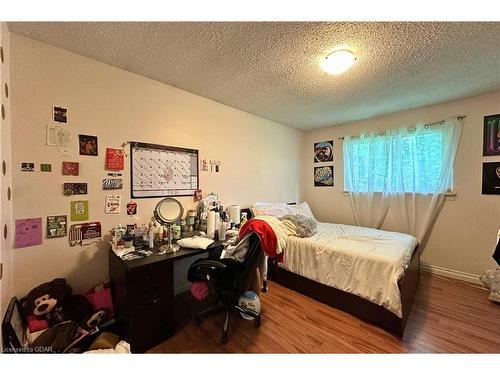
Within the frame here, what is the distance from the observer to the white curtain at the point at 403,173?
2.55m

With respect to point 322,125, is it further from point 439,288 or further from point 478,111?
point 439,288

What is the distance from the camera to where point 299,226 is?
2445 mm

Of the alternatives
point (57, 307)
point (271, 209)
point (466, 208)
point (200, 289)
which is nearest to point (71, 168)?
point (57, 307)

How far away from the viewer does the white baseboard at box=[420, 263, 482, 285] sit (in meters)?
2.41

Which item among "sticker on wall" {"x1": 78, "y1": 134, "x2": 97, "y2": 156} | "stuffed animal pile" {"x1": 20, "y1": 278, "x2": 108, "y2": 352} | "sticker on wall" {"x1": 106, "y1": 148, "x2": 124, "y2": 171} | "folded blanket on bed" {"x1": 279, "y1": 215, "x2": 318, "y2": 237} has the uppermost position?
"sticker on wall" {"x1": 78, "y1": 134, "x2": 97, "y2": 156}

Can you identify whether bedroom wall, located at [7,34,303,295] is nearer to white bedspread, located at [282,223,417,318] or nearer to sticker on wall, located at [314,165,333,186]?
white bedspread, located at [282,223,417,318]

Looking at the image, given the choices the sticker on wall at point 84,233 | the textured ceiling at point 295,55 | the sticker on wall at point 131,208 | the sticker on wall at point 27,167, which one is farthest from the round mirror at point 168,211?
the textured ceiling at point 295,55

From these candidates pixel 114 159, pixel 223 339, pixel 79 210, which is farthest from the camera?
pixel 114 159

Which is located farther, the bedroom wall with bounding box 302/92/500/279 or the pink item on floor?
the bedroom wall with bounding box 302/92/500/279

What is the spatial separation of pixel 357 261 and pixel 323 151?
2348 mm

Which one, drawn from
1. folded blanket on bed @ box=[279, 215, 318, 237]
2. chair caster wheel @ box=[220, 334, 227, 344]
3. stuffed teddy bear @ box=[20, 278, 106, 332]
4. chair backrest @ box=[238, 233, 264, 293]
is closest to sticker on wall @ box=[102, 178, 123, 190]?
stuffed teddy bear @ box=[20, 278, 106, 332]

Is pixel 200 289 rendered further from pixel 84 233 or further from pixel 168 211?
pixel 84 233

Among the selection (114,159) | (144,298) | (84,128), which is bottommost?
(144,298)
